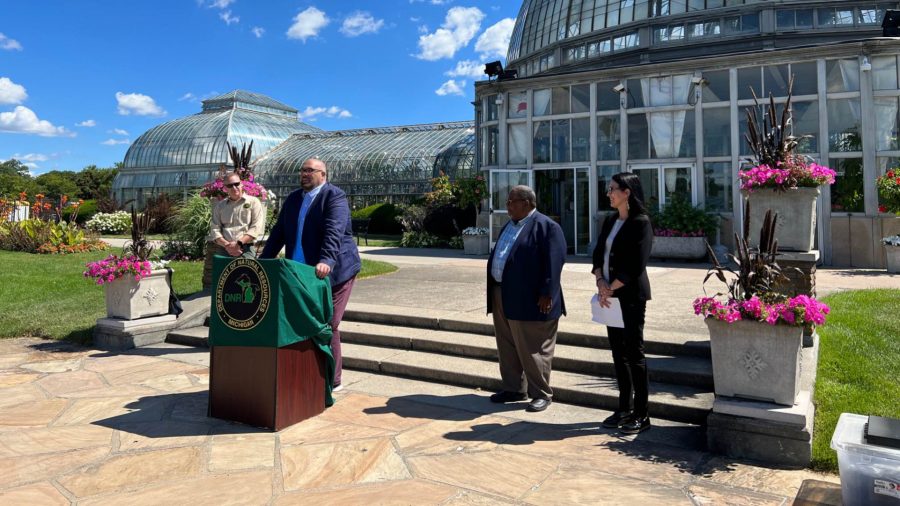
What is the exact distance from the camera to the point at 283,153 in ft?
124

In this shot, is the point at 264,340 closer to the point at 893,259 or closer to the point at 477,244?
the point at 893,259

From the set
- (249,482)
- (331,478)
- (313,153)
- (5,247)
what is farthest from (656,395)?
(313,153)

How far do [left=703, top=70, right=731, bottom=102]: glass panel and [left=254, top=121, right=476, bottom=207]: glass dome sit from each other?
1537 cm

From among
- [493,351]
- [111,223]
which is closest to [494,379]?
[493,351]

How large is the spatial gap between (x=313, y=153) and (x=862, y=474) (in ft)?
119

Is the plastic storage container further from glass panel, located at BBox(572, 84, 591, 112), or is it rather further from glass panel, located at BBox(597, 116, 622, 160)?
glass panel, located at BBox(572, 84, 591, 112)

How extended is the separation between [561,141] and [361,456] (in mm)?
14517

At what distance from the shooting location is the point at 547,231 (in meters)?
4.82

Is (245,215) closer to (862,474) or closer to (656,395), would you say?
(656,395)

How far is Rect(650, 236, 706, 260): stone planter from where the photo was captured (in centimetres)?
1430

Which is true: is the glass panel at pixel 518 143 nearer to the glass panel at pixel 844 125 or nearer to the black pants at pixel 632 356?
the glass panel at pixel 844 125

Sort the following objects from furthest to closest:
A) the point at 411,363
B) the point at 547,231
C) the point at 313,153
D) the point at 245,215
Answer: the point at 313,153 < the point at 245,215 < the point at 411,363 < the point at 547,231

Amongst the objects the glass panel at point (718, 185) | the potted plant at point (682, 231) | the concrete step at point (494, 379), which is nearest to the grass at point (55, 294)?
the concrete step at point (494, 379)

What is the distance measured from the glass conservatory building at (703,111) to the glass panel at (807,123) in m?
0.03
